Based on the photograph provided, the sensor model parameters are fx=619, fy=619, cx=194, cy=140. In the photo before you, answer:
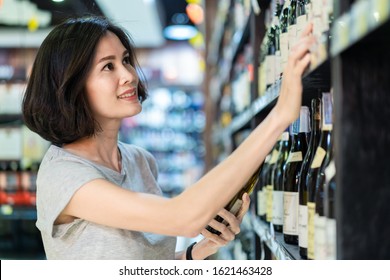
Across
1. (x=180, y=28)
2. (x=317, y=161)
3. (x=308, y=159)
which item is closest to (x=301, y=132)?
(x=308, y=159)

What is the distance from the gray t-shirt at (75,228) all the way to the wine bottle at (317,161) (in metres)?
0.45

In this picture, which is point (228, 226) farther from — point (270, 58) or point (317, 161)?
point (270, 58)

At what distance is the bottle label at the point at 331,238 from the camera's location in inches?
45.8

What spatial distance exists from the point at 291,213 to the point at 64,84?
0.70 meters

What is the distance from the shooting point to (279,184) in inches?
84.8

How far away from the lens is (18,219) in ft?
16.3

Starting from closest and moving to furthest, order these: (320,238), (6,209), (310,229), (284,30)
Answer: (320,238), (310,229), (284,30), (6,209)

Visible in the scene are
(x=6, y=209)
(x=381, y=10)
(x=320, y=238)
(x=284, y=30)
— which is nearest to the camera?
(x=381, y=10)

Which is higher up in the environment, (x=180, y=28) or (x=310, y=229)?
(x=180, y=28)

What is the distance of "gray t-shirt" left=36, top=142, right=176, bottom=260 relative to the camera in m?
1.49

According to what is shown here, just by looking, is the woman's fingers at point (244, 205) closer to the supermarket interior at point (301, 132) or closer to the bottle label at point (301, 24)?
the supermarket interior at point (301, 132)

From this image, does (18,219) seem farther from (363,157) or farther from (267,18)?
(363,157)

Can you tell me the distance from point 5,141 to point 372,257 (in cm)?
447
